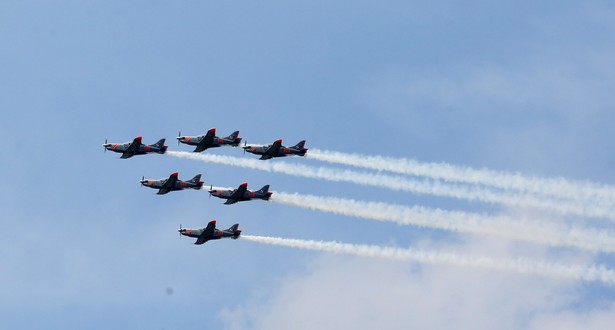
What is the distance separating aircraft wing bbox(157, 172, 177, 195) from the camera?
12269cm

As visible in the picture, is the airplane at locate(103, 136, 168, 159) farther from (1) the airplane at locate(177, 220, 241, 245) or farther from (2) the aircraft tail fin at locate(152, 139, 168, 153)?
(1) the airplane at locate(177, 220, 241, 245)

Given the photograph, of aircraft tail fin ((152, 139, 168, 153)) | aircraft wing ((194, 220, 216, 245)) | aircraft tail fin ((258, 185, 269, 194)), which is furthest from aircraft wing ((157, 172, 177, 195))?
aircraft tail fin ((258, 185, 269, 194))

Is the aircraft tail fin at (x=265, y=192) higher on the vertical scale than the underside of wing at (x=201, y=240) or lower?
higher

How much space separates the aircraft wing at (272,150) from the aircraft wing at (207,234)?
34.1 feet

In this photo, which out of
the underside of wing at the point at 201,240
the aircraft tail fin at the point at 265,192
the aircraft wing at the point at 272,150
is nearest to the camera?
the aircraft wing at the point at 272,150

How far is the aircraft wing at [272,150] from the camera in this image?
4739 inches

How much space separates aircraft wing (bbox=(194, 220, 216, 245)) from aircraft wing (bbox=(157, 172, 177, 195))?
21.5 feet

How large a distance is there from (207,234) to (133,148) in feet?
45.8

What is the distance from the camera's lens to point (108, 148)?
410 ft

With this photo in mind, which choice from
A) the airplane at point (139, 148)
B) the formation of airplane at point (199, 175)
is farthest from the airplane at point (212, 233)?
the airplane at point (139, 148)

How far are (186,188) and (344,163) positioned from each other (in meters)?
21.3

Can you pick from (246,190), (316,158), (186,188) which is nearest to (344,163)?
(316,158)

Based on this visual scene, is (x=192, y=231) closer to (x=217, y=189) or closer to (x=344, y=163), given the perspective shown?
(x=217, y=189)

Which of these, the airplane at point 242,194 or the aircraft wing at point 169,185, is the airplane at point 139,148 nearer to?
the aircraft wing at point 169,185
